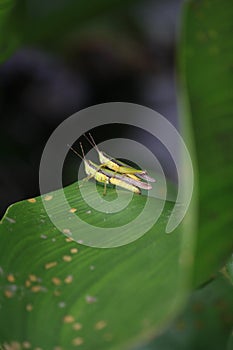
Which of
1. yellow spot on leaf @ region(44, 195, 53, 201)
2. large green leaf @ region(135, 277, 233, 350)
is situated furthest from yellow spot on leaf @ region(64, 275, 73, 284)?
large green leaf @ region(135, 277, 233, 350)

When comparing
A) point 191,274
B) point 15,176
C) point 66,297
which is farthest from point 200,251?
point 15,176

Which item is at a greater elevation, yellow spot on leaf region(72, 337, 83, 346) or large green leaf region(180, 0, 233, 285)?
large green leaf region(180, 0, 233, 285)

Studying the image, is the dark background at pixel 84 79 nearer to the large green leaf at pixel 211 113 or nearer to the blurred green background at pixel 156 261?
the blurred green background at pixel 156 261

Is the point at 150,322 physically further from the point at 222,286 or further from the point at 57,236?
the point at 222,286

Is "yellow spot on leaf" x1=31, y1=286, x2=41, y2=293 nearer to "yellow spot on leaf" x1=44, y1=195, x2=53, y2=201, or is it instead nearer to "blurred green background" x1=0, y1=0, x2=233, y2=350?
"blurred green background" x1=0, y1=0, x2=233, y2=350

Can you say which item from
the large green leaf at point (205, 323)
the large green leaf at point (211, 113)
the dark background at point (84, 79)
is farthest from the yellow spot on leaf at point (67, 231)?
the dark background at point (84, 79)

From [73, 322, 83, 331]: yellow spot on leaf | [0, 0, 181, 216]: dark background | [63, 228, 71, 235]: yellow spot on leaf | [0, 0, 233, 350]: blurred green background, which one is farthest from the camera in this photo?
[0, 0, 181, 216]: dark background
